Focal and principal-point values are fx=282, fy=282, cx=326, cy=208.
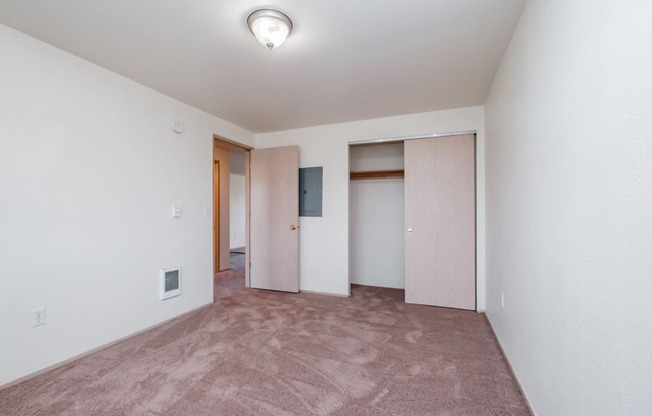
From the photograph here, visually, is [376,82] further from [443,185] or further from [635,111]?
[635,111]

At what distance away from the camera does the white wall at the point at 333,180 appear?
3611 mm

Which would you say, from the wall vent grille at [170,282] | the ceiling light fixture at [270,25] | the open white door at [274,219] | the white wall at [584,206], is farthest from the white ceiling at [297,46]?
the wall vent grille at [170,282]

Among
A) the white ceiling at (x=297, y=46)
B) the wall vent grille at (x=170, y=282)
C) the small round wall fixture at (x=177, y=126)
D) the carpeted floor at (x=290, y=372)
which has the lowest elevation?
the carpeted floor at (x=290, y=372)

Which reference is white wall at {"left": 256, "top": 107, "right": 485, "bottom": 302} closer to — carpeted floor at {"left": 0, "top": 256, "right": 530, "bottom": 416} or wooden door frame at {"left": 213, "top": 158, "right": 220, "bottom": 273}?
carpeted floor at {"left": 0, "top": 256, "right": 530, "bottom": 416}

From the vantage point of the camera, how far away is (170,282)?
9.78 feet

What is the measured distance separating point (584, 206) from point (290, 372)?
1942 millimetres

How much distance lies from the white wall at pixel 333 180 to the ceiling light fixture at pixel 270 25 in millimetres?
2092

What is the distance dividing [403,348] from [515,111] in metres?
2.00

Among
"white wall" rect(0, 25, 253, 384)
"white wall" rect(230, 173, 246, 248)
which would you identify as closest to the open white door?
"white wall" rect(0, 25, 253, 384)

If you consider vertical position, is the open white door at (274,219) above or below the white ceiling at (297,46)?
below

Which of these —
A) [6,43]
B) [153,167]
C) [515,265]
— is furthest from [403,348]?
[6,43]

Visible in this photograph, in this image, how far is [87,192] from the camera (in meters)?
2.29

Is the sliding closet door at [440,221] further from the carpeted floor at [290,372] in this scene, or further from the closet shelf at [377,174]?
the closet shelf at [377,174]

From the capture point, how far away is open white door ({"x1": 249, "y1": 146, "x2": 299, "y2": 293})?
4.00 metres
